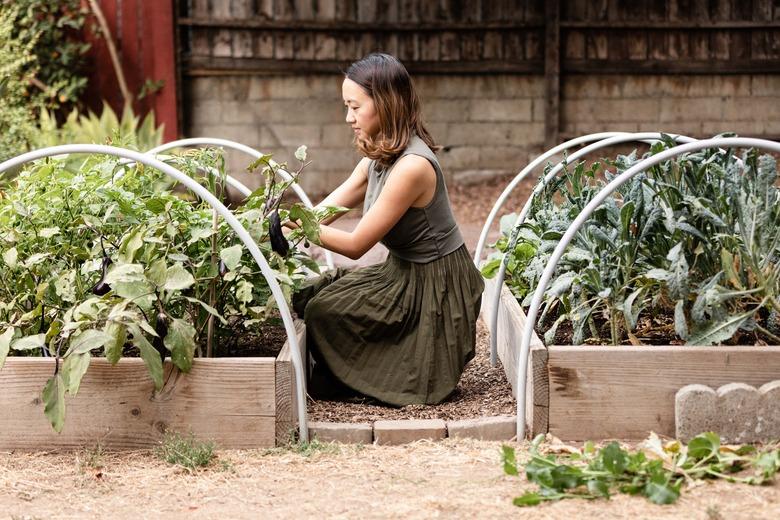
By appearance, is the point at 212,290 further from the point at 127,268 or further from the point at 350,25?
the point at 350,25

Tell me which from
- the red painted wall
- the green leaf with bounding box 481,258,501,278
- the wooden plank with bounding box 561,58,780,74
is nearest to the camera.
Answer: the green leaf with bounding box 481,258,501,278

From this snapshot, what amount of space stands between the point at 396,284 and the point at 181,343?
0.94 m

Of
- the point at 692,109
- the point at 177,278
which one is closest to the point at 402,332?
the point at 177,278

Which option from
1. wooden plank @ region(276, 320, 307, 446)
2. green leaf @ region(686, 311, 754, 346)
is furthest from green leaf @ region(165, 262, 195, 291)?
green leaf @ region(686, 311, 754, 346)

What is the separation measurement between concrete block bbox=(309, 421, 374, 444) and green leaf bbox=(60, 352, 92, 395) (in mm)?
753

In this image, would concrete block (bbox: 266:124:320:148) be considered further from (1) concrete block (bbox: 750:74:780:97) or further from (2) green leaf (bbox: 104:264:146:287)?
(2) green leaf (bbox: 104:264:146:287)

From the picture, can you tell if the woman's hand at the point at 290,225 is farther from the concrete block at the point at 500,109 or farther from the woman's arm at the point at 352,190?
the concrete block at the point at 500,109

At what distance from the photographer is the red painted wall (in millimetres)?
9023

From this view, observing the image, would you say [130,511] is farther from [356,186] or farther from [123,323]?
[356,186]

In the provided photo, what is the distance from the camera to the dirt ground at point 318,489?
263 cm

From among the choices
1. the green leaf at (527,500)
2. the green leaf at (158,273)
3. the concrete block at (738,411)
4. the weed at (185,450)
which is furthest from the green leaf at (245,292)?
the concrete block at (738,411)

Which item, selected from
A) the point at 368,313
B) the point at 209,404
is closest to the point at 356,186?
the point at 368,313

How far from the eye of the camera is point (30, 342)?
319 cm

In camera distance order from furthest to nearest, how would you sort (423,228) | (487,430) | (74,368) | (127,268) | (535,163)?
(535,163) < (423,228) < (487,430) < (127,268) < (74,368)
